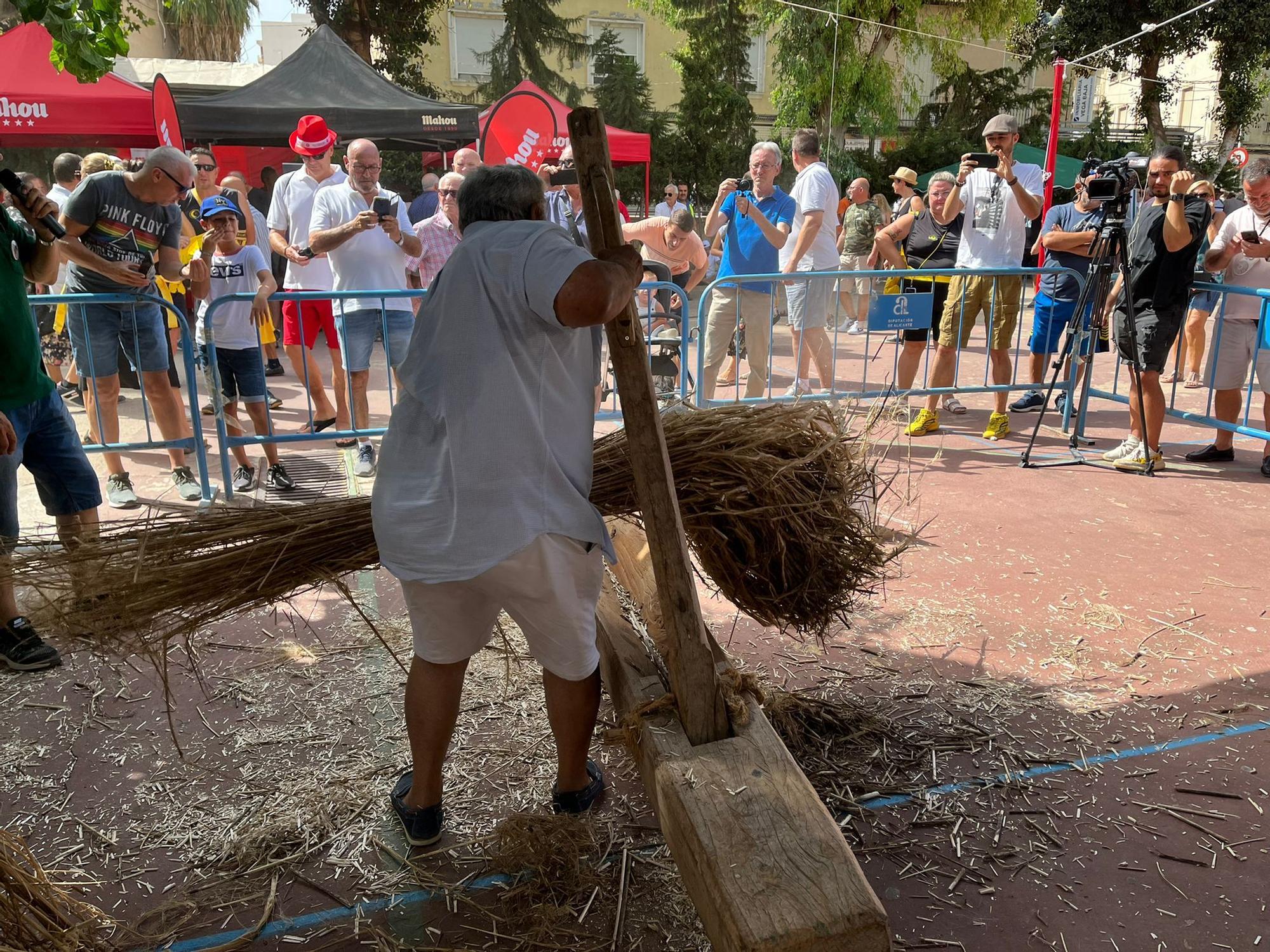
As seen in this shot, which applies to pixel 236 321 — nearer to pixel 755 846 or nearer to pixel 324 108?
pixel 755 846

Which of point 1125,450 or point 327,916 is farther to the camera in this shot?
point 1125,450

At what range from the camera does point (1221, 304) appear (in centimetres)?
628

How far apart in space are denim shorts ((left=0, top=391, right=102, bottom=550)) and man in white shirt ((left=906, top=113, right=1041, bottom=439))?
5.33m

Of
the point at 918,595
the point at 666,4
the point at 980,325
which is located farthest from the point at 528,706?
the point at 666,4

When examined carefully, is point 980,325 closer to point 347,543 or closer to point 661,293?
point 661,293

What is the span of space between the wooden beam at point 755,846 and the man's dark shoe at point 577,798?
377 millimetres

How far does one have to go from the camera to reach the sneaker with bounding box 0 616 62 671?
3.72m

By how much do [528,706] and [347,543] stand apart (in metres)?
1.18

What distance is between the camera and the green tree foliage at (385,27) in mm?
26266

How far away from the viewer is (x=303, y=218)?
274 inches

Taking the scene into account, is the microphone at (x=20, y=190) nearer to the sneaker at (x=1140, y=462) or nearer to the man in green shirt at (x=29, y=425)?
the man in green shirt at (x=29, y=425)

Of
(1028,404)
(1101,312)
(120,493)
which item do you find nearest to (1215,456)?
(1101,312)

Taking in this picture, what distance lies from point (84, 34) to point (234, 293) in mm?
2935

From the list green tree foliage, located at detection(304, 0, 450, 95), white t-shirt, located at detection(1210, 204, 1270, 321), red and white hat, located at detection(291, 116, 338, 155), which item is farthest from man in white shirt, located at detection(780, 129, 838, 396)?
green tree foliage, located at detection(304, 0, 450, 95)
